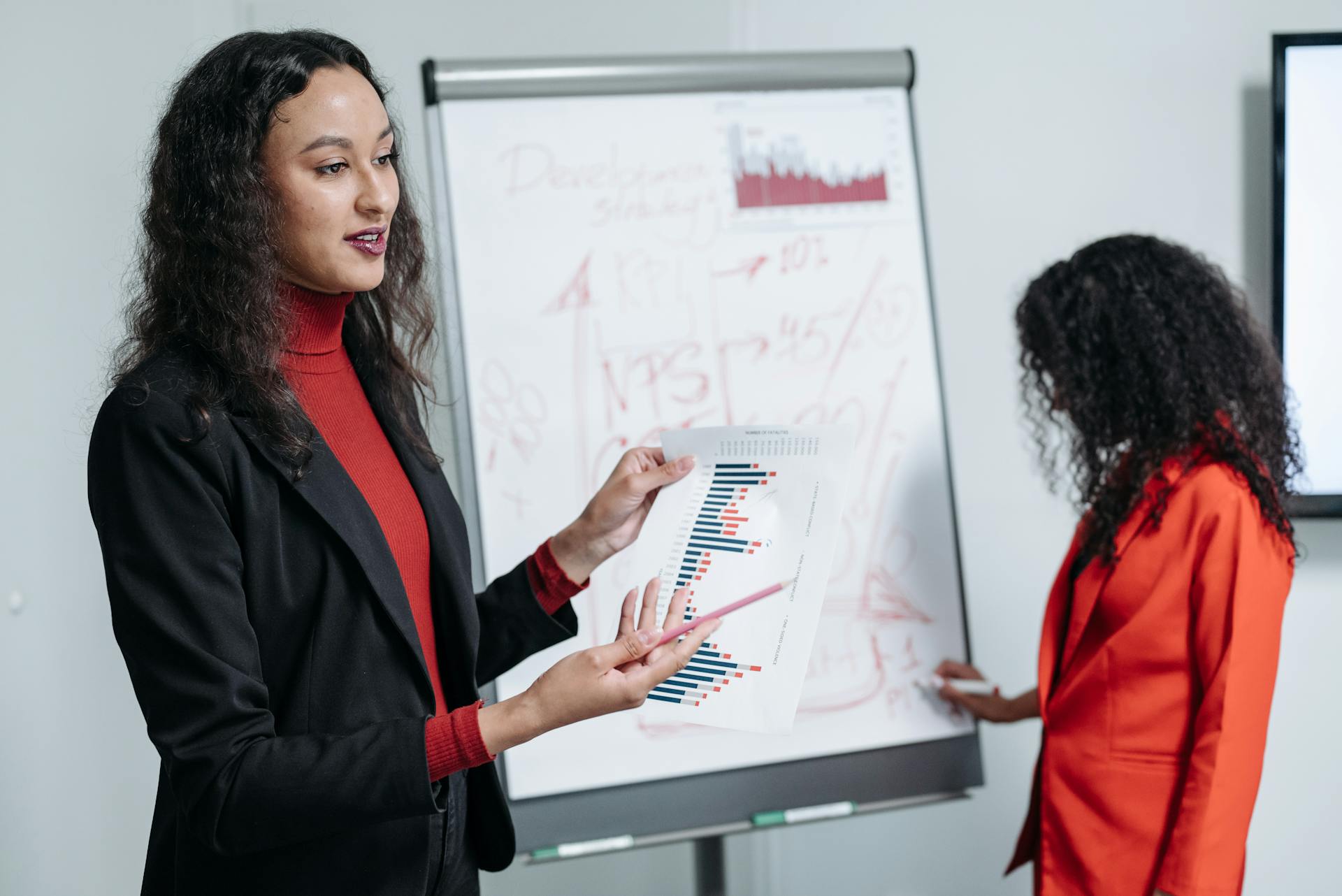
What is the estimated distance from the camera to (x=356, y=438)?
3.48ft

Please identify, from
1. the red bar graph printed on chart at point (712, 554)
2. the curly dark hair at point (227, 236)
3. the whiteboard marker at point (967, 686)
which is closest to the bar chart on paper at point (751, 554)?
the red bar graph printed on chart at point (712, 554)

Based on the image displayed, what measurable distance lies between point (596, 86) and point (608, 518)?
75 cm

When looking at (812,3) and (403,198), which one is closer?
(403,198)

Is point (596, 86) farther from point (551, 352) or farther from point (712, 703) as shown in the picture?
point (712, 703)

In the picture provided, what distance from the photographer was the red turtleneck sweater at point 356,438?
103 cm

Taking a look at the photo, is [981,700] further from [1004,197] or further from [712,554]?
[1004,197]

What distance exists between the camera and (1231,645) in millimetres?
1285

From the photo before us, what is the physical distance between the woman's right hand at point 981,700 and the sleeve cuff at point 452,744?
0.98 meters

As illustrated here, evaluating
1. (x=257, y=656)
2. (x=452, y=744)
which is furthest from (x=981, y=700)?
(x=257, y=656)

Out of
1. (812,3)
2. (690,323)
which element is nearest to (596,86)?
(690,323)

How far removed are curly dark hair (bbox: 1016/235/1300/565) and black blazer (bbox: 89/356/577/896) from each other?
986 mm

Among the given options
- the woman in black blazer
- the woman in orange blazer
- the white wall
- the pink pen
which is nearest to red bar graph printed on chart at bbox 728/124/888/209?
the woman in orange blazer

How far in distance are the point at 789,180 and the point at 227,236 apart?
3.22 ft

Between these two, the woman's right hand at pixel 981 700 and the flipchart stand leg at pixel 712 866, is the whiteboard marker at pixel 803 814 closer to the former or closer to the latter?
the flipchart stand leg at pixel 712 866
